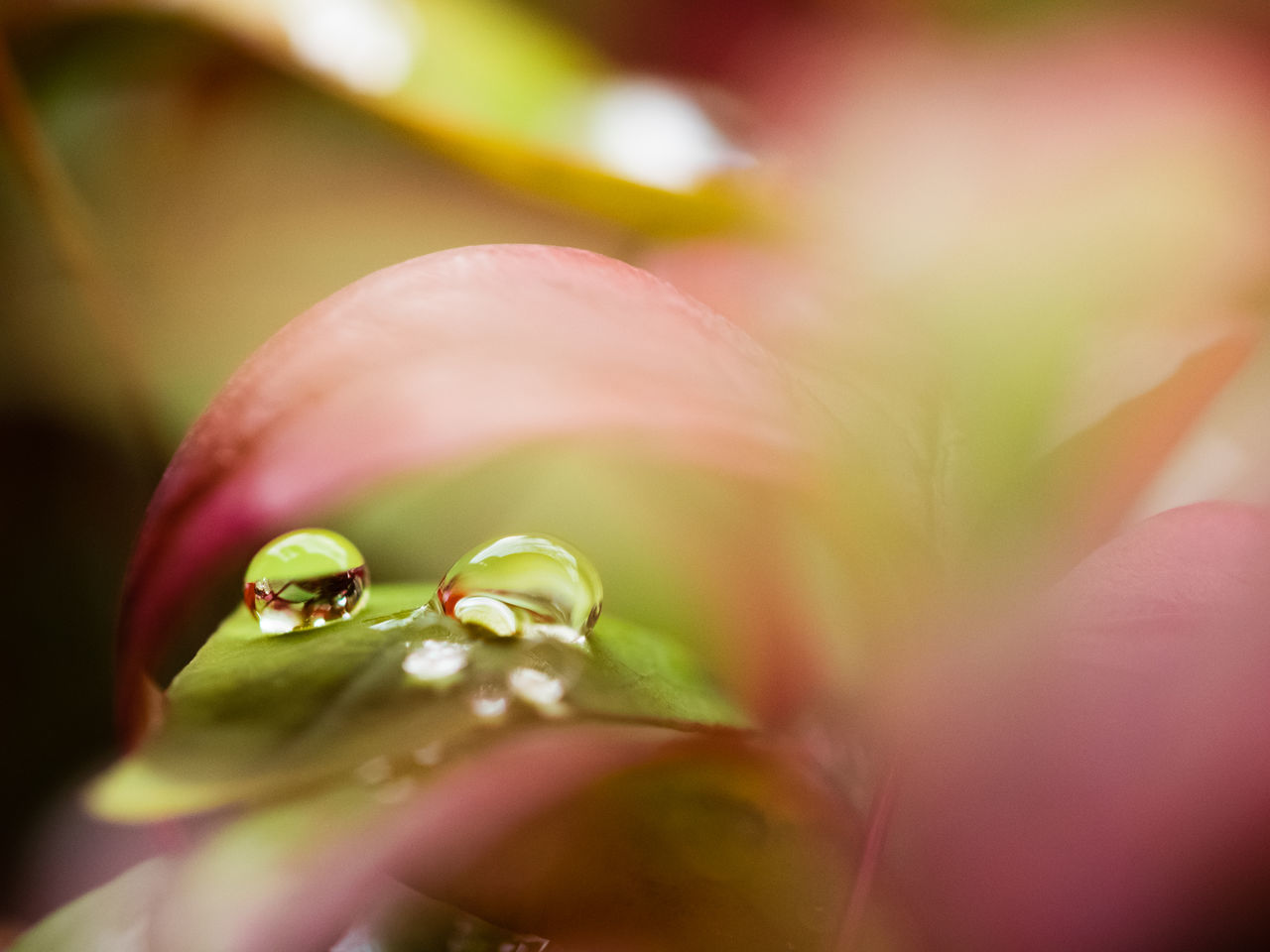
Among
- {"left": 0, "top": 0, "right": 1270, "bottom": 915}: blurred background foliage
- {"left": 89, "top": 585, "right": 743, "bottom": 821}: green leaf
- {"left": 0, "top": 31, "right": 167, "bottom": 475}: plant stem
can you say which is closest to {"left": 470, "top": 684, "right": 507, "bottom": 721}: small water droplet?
{"left": 89, "top": 585, "right": 743, "bottom": 821}: green leaf

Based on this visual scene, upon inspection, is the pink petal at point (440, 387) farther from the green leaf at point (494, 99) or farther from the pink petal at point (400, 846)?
the green leaf at point (494, 99)

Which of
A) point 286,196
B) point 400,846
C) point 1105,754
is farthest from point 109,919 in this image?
point 286,196

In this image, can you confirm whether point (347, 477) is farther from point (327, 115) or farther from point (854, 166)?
point (327, 115)

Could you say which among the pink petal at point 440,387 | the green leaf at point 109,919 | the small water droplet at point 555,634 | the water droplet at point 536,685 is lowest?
the green leaf at point 109,919

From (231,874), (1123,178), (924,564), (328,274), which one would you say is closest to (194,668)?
(231,874)

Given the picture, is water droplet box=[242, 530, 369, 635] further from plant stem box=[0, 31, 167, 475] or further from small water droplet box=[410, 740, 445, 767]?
plant stem box=[0, 31, 167, 475]

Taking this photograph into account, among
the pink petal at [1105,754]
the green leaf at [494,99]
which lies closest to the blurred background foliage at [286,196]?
the green leaf at [494,99]

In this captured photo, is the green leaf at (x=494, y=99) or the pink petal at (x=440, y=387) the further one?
the green leaf at (x=494, y=99)
